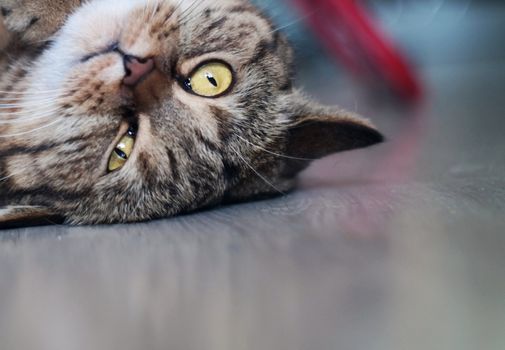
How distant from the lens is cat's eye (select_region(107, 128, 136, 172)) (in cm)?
126

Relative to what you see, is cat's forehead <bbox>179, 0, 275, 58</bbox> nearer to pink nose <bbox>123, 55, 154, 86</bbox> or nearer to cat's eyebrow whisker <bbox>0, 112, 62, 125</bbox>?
pink nose <bbox>123, 55, 154, 86</bbox>

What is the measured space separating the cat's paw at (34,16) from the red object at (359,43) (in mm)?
1451

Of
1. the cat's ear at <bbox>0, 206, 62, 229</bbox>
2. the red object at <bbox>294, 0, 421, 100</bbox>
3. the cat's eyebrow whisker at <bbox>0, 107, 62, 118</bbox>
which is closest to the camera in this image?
the cat's ear at <bbox>0, 206, 62, 229</bbox>

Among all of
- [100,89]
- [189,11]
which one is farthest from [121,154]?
[189,11]

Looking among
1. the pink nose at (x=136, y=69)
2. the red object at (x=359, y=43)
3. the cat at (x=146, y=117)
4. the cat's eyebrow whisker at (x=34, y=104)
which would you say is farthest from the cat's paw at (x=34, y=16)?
the red object at (x=359, y=43)

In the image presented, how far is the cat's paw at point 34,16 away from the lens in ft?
4.51

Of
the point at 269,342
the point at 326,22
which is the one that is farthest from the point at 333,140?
the point at 326,22

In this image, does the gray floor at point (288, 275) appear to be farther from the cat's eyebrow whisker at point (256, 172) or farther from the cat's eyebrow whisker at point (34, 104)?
the cat's eyebrow whisker at point (34, 104)

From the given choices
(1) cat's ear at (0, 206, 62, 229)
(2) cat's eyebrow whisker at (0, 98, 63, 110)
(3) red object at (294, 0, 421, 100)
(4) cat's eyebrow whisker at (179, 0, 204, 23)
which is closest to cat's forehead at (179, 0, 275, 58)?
(4) cat's eyebrow whisker at (179, 0, 204, 23)

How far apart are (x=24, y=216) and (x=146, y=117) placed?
0.31m

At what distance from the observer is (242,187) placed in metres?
1.38

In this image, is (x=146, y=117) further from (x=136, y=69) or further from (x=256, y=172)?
(x=256, y=172)

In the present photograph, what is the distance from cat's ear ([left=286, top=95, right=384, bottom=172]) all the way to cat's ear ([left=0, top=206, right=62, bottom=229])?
55 cm

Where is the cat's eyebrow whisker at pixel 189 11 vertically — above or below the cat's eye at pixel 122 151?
above
